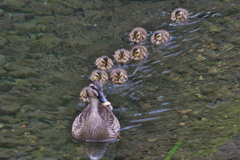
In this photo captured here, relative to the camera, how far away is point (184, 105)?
579cm

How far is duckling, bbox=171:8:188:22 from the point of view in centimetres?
843

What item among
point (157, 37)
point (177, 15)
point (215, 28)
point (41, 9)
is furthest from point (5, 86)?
point (215, 28)

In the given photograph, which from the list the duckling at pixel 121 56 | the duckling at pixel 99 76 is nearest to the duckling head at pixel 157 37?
the duckling at pixel 121 56

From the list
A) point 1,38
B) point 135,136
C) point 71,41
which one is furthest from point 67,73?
point 135,136

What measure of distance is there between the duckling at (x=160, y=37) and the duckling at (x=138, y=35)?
0.22 meters

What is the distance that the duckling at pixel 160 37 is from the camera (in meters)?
7.85

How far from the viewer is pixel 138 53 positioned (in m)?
7.54

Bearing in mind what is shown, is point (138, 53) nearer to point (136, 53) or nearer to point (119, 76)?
point (136, 53)

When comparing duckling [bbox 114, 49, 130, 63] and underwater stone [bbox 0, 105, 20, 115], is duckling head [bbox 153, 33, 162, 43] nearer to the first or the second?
duckling [bbox 114, 49, 130, 63]

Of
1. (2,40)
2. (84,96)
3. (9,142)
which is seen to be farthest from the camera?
(2,40)

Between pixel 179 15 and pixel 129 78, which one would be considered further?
pixel 179 15

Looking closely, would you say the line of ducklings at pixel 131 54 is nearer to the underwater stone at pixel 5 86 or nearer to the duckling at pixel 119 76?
the duckling at pixel 119 76


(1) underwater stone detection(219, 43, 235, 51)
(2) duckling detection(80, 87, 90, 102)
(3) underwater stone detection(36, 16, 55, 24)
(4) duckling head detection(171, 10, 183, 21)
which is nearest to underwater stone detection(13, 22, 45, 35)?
(3) underwater stone detection(36, 16, 55, 24)

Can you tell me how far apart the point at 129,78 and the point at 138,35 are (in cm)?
136
